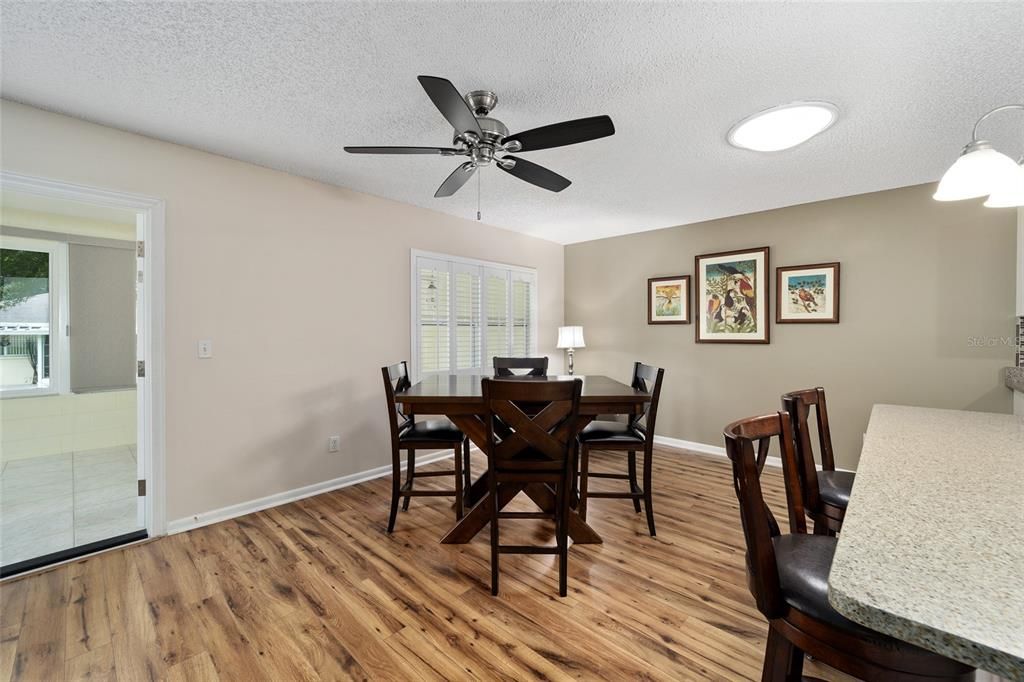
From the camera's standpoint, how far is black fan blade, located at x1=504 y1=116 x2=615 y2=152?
68.7 inches

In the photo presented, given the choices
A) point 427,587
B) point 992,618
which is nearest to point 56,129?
point 427,587

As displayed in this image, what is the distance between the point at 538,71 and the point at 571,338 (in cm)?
327

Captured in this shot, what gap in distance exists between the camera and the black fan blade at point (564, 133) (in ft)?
5.72

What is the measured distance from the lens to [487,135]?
1.95 m

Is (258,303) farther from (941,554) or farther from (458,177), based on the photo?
(941,554)

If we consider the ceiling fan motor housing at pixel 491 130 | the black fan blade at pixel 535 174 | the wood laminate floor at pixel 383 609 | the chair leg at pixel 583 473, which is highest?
the ceiling fan motor housing at pixel 491 130

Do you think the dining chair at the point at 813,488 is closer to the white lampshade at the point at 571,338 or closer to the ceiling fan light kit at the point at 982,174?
the ceiling fan light kit at the point at 982,174

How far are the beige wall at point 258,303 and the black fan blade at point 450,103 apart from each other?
75.4 inches

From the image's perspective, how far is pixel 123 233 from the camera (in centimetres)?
452

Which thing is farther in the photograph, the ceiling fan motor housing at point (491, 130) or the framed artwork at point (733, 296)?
the framed artwork at point (733, 296)

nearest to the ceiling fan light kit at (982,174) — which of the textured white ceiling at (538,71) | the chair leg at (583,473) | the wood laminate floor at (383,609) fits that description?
the textured white ceiling at (538,71)

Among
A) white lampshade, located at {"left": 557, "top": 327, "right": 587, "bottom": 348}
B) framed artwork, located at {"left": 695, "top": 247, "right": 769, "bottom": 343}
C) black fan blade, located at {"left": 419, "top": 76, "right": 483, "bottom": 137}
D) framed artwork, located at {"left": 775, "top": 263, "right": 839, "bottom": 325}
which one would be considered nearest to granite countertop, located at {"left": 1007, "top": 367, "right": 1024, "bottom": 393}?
framed artwork, located at {"left": 775, "top": 263, "right": 839, "bottom": 325}

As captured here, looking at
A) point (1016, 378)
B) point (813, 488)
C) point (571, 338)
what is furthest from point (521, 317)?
point (1016, 378)

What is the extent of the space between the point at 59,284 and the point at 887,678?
636 centimetres
